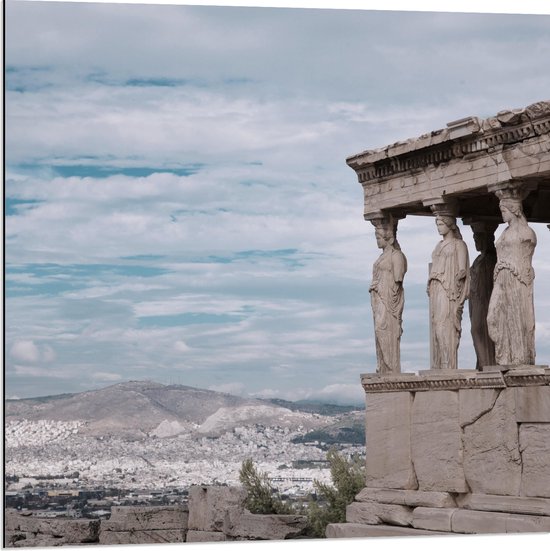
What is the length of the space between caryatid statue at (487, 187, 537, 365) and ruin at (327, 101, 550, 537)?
1 centimetres

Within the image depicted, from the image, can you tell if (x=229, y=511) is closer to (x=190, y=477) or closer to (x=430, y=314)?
(x=430, y=314)

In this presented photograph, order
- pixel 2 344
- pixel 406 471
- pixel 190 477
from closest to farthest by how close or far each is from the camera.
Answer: pixel 2 344, pixel 406 471, pixel 190 477

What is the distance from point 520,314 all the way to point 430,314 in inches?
52.7

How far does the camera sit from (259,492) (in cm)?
2505

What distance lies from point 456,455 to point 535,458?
110 cm

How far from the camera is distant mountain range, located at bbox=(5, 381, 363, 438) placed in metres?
22.9

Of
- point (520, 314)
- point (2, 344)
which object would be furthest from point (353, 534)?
point (2, 344)

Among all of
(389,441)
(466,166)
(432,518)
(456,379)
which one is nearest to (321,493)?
(389,441)

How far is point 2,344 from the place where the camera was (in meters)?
14.4

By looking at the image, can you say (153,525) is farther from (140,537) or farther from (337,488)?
(337,488)

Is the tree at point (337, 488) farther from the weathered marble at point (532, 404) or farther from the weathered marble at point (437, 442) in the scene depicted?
the weathered marble at point (532, 404)

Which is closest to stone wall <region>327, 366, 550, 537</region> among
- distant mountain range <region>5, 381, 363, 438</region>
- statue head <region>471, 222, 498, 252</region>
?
statue head <region>471, 222, 498, 252</region>

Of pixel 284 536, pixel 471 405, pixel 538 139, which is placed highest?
pixel 538 139

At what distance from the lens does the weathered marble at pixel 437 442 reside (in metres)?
15.1
